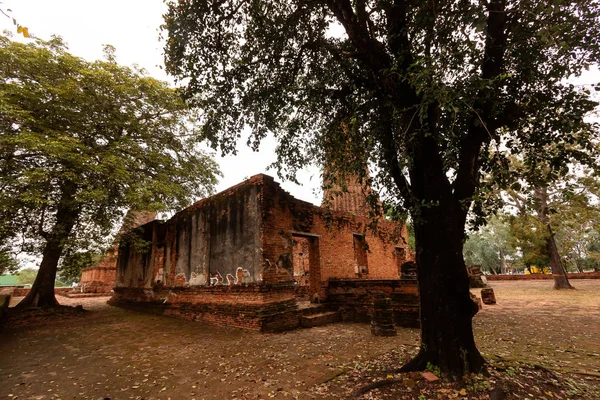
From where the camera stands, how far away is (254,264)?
825 cm

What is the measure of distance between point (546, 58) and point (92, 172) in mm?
12415

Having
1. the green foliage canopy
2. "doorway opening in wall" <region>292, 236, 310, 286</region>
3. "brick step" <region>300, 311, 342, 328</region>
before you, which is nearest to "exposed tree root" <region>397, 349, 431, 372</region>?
"brick step" <region>300, 311, 342, 328</region>

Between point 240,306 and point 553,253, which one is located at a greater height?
point 553,253

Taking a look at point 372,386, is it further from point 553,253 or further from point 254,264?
point 553,253

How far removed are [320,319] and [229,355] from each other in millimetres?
3601

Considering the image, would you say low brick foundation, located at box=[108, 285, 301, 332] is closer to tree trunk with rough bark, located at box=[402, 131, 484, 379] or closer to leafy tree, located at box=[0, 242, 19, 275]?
tree trunk with rough bark, located at box=[402, 131, 484, 379]

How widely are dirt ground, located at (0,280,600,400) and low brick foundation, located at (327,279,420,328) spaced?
63 cm

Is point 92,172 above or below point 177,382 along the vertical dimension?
above

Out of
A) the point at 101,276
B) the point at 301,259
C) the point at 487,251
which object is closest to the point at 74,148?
the point at 301,259

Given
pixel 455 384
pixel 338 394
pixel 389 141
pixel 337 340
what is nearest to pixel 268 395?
pixel 338 394

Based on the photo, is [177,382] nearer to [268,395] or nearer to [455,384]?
[268,395]

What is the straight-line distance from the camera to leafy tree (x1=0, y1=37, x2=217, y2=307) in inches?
352

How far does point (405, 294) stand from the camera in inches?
325

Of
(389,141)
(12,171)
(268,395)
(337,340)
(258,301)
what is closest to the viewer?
(268,395)
